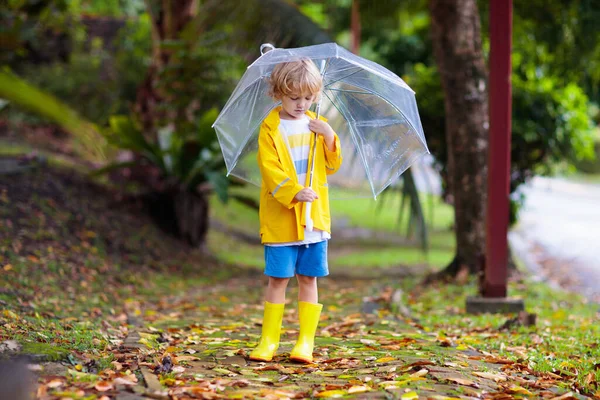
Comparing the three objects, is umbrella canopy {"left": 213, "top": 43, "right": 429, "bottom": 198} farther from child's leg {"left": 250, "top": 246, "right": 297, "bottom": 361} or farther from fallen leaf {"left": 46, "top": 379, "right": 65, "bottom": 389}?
fallen leaf {"left": 46, "top": 379, "right": 65, "bottom": 389}

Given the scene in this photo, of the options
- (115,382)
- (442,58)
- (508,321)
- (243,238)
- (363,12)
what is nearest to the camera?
(115,382)

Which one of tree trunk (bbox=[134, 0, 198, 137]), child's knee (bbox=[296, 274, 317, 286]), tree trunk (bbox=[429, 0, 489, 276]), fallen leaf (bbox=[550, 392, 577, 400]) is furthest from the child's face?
tree trunk (bbox=[134, 0, 198, 137])

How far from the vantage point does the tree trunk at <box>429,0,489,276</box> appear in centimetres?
780

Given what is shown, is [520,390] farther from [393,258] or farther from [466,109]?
[393,258]

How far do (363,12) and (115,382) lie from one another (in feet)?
30.5

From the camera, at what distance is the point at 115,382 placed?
10.8 ft

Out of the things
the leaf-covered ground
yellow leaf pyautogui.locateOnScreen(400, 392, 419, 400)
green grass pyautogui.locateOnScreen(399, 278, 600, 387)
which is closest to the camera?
yellow leaf pyautogui.locateOnScreen(400, 392, 419, 400)

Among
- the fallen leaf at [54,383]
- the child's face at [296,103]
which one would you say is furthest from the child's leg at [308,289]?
the fallen leaf at [54,383]

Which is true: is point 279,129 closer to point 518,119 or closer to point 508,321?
point 508,321

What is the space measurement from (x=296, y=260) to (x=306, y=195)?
46cm

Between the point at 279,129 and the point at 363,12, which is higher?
the point at 363,12

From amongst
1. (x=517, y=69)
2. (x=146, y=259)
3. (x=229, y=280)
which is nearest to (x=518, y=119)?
(x=517, y=69)

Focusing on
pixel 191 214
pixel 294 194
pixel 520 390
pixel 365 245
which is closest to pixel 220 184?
pixel 191 214

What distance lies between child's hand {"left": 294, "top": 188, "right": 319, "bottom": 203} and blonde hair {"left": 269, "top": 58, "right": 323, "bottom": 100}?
0.51 metres
